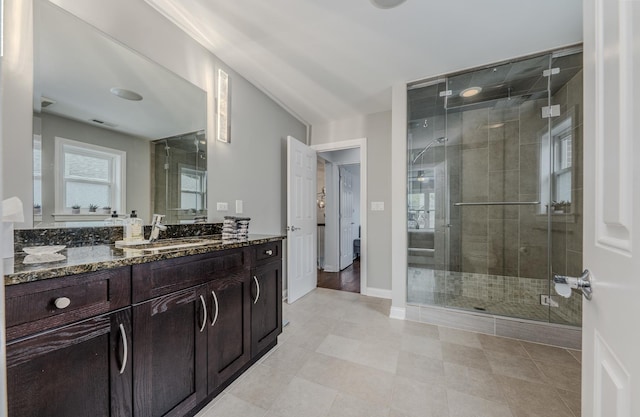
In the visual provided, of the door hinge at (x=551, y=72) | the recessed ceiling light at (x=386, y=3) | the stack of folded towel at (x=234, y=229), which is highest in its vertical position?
the recessed ceiling light at (x=386, y=3)

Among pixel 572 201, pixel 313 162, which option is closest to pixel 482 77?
pixel 572 201

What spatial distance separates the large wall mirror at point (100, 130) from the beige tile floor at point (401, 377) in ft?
4.35

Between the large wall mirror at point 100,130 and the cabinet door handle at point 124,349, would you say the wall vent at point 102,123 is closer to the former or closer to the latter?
the large wall mirror at point 100,130

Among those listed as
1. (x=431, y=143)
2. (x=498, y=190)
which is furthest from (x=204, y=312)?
(x=498, y=190)

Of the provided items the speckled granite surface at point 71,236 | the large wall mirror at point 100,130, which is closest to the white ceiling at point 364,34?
the large wall mirror at point 100,130

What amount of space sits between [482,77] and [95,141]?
322 centimetres

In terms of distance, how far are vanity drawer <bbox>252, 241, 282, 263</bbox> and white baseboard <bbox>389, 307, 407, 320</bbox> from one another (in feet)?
4.64

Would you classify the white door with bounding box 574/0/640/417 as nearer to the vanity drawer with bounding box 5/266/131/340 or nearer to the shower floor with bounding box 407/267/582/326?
the vanity drawer with bounding box 5/266/131/340

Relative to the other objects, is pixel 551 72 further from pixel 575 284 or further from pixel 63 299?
pixel 63 299

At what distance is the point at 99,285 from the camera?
3.18 ft

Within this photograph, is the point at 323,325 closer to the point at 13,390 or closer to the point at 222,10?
the point at 13,390

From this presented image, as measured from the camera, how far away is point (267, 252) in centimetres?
191

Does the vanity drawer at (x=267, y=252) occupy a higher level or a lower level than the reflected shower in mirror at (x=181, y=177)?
lower

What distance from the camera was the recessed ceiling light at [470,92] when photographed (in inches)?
104
